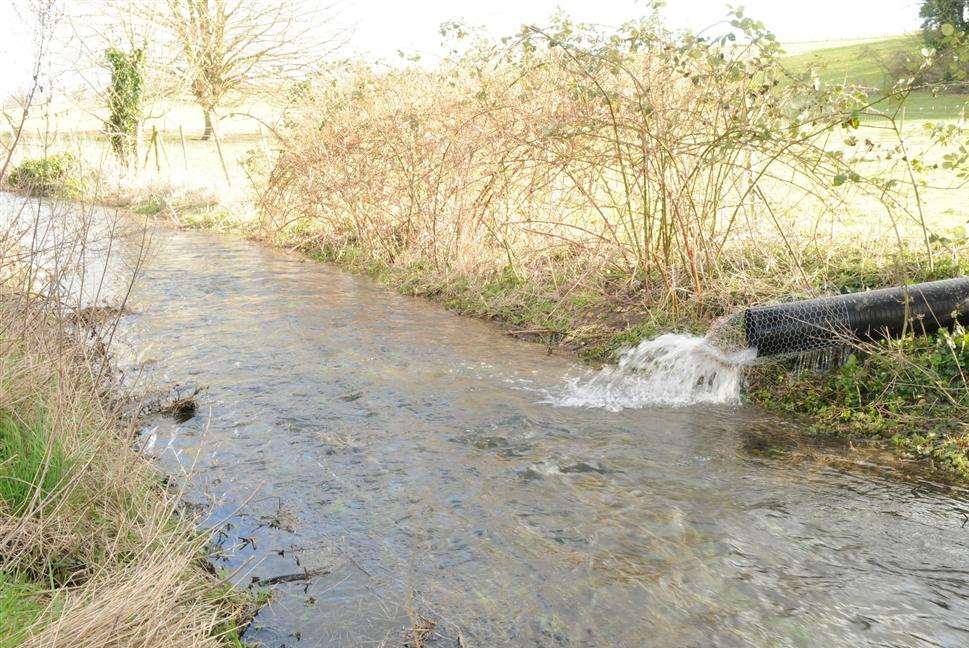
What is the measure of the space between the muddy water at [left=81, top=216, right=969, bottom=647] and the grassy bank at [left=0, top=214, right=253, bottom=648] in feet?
1.77

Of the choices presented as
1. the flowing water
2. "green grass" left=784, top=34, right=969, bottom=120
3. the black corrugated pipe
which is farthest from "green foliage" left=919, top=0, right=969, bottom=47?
the flowing water

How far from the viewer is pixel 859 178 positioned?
679 centimetres

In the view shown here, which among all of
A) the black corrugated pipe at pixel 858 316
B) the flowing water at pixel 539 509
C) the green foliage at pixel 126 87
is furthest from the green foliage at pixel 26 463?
the green foliage at pixel 126 87

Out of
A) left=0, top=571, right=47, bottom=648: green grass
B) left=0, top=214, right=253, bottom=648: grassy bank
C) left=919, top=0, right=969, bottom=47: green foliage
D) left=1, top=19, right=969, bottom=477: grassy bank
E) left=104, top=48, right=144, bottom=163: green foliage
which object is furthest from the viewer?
left=919, top=0, right=969, bottom=47: green foliage

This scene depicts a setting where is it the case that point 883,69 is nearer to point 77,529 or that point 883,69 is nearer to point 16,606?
point 77,529

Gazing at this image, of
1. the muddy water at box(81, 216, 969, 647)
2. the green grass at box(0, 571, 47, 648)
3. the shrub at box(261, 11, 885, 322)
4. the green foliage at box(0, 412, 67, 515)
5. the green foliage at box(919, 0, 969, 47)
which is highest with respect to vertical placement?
the green foliage at box(919, 0, 969, 47)

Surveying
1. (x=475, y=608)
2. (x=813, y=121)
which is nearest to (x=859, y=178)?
(x=813, y=121)

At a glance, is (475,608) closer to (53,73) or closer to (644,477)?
(644,477)

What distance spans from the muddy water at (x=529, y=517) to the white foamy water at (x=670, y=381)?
0.83 ft

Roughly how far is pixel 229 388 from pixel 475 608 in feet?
14.2

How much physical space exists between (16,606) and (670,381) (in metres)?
5.88

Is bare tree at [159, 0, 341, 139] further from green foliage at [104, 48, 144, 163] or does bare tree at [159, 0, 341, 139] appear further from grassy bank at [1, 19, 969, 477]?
grassy bank at [1, 19, 969, 477]

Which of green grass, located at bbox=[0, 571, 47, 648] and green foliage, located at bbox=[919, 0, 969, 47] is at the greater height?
green foliage, located at bbox=[919, 0, 969, 47]

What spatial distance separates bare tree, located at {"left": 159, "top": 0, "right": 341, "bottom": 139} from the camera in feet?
88.0
